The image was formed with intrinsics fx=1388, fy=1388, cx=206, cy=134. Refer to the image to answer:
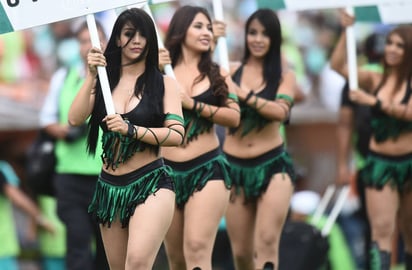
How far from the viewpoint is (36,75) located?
49.0ft

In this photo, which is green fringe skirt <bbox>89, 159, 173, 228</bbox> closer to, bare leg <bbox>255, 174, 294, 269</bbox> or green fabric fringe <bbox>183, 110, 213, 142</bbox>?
green fabric fringe <bbox>183, 110, 213, 142</bbox>

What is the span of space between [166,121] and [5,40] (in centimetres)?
617

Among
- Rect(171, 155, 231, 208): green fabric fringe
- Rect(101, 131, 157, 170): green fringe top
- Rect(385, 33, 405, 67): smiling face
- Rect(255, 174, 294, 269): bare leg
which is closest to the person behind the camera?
Rect(101, 131, 157, 170): green fringe top

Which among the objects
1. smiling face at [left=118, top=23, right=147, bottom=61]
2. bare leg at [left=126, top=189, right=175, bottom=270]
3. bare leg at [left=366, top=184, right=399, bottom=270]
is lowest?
bare leg at [left=366, top=184, right=399, bottom=270]

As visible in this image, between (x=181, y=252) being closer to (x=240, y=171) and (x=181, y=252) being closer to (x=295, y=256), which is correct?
(x=240, y=171)

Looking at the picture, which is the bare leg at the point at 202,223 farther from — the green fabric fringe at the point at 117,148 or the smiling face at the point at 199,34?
the green fabric fringe at the point at 117,148

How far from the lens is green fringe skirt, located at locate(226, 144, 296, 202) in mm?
10680

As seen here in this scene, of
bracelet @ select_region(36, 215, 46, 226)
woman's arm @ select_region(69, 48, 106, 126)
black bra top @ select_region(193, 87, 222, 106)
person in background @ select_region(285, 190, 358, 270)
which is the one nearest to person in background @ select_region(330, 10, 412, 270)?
black bra top @ select_region(193, 87, 222, 106)

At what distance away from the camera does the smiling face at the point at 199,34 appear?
33.1ft

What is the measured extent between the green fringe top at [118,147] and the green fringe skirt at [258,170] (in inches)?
78.1

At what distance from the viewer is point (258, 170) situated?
10.7 metres

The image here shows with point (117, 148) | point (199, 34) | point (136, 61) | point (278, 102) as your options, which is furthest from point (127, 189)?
point (278, 102)

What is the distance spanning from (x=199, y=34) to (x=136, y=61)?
1.31 m

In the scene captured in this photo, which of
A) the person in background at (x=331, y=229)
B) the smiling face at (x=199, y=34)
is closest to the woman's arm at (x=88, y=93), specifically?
the smiling face at (x=199, y=34)
